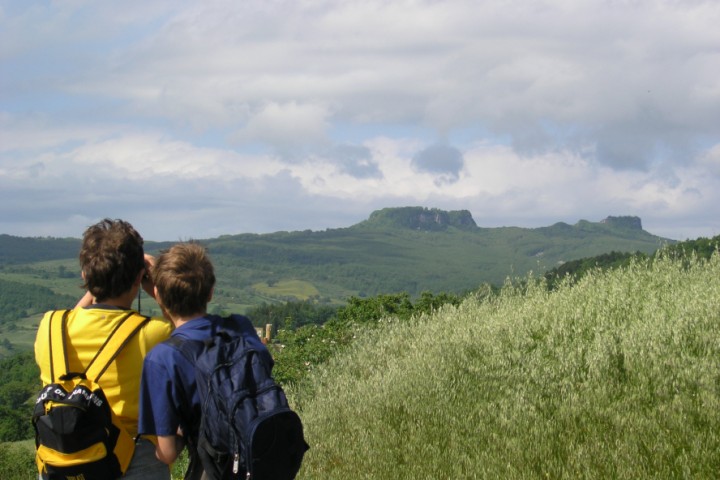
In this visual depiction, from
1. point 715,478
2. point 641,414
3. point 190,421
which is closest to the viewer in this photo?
point 190,421

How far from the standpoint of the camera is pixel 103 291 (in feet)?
12.6

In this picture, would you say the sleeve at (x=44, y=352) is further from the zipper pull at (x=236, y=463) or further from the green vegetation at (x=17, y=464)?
the green vegetation at (x=17, y=464)

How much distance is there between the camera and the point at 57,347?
3750 millimetres

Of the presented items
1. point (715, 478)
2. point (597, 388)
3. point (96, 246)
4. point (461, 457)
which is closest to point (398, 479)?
point (461, 457)

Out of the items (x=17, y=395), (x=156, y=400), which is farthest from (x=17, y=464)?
(x=17, y=395)

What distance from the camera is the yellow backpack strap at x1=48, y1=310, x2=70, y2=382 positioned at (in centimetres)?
372

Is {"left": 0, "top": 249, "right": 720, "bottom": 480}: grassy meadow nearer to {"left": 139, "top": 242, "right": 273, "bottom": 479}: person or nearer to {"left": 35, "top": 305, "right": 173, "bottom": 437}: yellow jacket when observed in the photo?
{"left": 139, "top": 242, "right": 273, "bottom": 479}: person

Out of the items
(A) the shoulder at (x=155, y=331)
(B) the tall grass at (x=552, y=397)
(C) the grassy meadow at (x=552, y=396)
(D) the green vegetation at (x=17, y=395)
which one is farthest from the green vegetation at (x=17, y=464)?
(A) the shoulder at (x=155, y=331)

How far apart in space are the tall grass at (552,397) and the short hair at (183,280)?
144 inches

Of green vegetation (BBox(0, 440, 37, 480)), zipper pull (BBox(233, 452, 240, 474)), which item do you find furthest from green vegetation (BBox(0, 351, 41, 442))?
zipper pull (BBox(233, 452, 240, 474))

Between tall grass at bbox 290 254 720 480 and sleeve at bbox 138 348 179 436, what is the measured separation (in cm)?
366

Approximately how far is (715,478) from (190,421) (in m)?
4.04

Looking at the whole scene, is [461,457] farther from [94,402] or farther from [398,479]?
[94,402]

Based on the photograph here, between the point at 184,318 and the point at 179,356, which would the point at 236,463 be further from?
the point at 184,318
